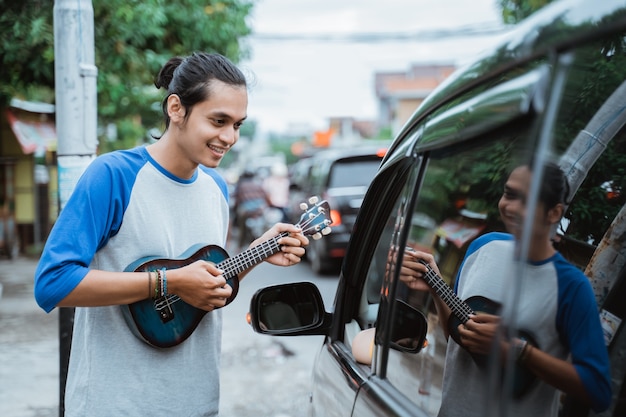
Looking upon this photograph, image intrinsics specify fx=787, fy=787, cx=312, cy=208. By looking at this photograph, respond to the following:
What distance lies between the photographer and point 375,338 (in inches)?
81.2

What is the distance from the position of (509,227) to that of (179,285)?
3.34ft

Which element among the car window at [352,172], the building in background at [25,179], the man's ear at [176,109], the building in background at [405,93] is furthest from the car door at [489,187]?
the building in background at [405,93]

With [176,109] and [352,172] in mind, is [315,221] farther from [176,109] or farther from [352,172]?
[352,172]

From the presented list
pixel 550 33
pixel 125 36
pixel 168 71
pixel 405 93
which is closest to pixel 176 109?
pixel 168 71

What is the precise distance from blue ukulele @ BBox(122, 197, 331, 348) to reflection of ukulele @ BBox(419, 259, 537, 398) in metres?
0.69

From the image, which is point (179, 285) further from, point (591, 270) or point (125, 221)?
point (591, 270)

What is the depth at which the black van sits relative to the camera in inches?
48.3

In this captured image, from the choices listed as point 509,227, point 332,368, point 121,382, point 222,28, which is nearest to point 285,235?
point 332,368

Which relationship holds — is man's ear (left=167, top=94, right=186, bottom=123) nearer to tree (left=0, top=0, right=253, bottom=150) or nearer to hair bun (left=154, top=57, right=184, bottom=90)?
hair bun (left=154, top=57, right=184, bottom=90)

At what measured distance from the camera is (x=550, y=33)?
122cm

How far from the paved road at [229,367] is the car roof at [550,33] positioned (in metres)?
4.00

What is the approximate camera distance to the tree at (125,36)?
26.1ft

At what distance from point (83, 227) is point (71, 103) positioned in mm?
2196

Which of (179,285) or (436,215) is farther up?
(436,215)
